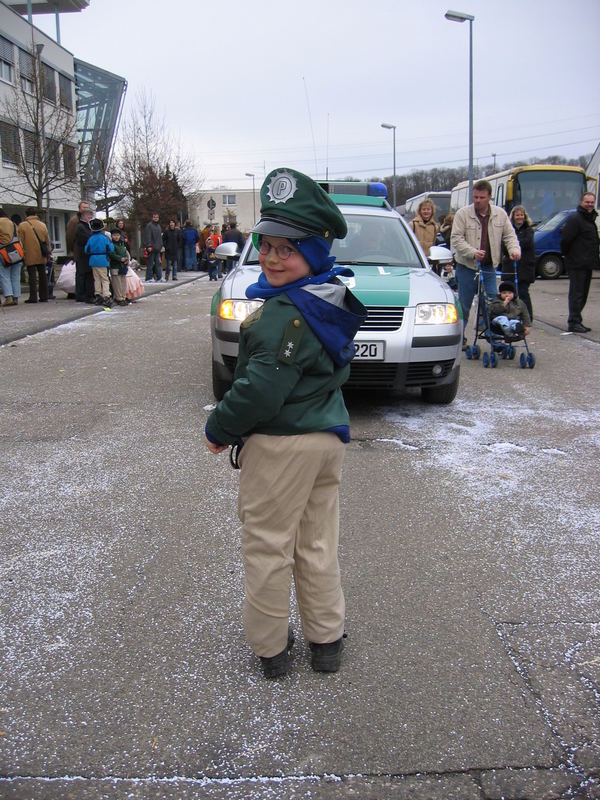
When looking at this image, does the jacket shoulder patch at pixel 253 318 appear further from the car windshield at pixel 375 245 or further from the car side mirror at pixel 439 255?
the car side mirror at pixel 439 255

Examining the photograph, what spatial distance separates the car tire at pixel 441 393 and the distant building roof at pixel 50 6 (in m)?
43.0

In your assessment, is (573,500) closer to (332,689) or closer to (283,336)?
(332,689)

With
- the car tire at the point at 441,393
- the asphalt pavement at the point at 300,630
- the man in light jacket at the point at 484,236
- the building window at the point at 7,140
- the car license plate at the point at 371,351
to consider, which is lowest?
the asphalt pavement at the point at 300,630

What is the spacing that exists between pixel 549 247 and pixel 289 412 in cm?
2142

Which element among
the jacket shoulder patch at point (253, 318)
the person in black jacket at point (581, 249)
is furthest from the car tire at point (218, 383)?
the person in black jacket at point (581, 249)

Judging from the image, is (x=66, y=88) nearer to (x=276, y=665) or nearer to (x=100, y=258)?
(x=100, y=258)

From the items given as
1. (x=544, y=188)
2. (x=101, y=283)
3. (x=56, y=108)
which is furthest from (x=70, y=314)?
(x=544, y=188)

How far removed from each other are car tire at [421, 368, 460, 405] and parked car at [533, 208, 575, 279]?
53.8 feet

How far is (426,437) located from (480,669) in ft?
10.1

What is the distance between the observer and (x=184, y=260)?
1163 inches

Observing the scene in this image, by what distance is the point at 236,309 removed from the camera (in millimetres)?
6020

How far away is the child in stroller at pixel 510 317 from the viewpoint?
8.45 m

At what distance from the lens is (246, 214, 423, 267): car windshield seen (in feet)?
23.0

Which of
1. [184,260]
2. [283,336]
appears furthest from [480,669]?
[184,260]
